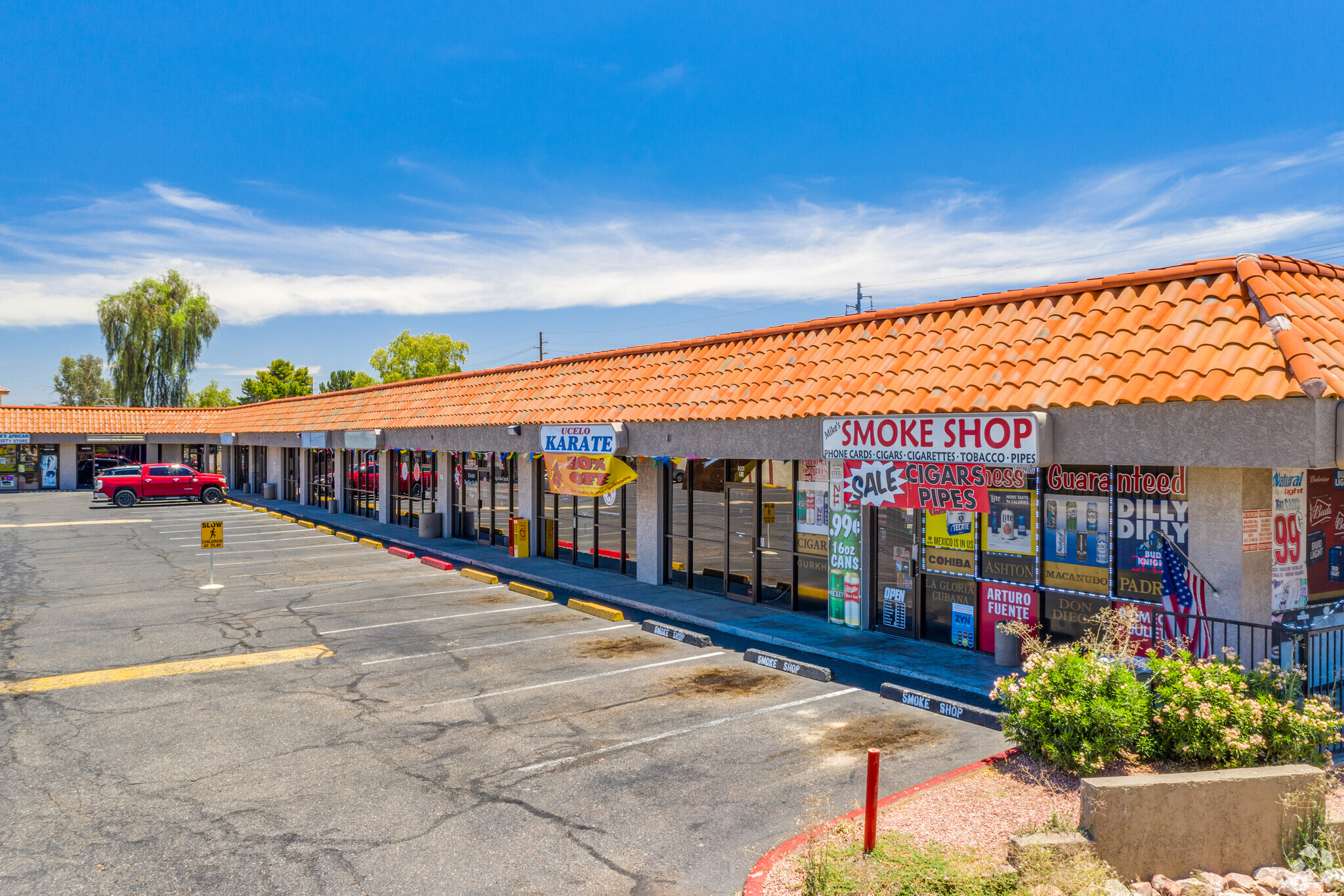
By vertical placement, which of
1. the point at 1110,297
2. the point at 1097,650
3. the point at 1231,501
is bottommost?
the point at 1097,650

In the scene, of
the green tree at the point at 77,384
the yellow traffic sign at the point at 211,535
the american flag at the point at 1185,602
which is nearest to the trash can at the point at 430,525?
the yellow traffic sign at the point at 211,535

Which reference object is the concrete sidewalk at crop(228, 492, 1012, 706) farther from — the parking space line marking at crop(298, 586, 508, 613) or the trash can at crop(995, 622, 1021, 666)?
the parking space line marking at crop(298, 586, 508, 613)

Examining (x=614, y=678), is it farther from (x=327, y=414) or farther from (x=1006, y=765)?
(x=327, y=414)

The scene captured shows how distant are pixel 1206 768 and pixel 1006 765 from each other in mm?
1606

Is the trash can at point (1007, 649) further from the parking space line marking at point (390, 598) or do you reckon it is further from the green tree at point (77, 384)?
the green tree at point (77, 384)

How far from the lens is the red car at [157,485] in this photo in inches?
1612

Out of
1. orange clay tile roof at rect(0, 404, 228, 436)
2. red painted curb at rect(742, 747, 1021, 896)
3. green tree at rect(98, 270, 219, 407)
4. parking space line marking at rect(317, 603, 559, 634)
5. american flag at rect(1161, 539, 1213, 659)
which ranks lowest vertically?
parking space line marking at rect(317, 603, 559, 634)

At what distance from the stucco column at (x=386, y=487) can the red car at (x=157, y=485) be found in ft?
55.5

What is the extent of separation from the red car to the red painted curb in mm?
43604

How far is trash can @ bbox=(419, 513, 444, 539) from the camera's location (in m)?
27.5

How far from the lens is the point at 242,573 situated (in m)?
21.0

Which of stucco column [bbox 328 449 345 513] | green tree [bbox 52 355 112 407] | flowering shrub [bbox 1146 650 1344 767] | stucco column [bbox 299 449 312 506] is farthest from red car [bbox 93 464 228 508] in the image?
green tree [bbox 52 355 112 407]

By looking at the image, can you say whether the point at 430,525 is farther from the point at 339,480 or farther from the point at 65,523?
the point at 65,523

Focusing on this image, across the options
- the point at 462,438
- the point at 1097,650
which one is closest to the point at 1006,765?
the point at 1097,650
